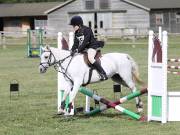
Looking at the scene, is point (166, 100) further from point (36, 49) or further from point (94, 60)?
point (36, 49)

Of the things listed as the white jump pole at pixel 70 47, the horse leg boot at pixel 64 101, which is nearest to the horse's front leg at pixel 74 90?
the horse leg boot at pixel 64 101

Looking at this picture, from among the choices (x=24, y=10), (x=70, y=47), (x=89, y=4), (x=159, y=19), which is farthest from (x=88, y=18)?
(x=70, y=47)

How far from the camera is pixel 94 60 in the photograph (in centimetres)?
1318

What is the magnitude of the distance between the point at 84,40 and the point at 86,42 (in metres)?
0.07

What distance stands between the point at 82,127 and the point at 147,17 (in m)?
64.2

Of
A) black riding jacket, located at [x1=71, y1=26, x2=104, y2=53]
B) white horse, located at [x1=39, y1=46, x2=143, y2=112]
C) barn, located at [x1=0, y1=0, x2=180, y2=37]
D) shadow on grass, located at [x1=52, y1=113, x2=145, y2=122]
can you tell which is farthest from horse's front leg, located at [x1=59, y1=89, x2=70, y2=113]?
barn, located at [x1=0, y1=0, x2=180, y2=37]

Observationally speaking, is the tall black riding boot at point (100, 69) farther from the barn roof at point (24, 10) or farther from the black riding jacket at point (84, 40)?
the barn roof at point (24, 10)

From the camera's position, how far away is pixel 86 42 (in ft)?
43.4

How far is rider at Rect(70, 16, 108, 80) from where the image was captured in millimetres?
13215

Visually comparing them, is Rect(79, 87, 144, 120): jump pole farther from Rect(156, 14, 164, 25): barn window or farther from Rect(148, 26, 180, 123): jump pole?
Rect(156, 14, 164, 25): barn window

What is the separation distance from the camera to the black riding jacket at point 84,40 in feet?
43.4

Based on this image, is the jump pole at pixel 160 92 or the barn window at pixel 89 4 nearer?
the jump pole at pixel 160 92

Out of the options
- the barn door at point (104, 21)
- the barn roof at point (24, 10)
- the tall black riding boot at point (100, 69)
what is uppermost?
the barn roof at point (24, 10)

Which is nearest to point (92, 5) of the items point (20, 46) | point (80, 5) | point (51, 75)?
point (80, 5)
